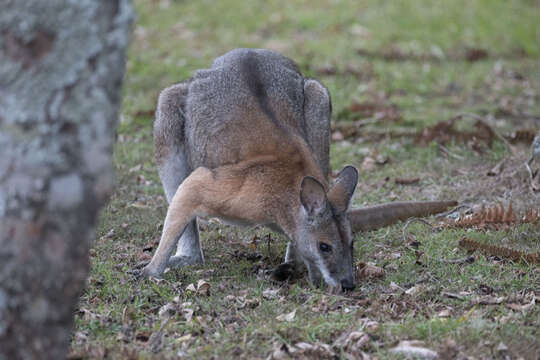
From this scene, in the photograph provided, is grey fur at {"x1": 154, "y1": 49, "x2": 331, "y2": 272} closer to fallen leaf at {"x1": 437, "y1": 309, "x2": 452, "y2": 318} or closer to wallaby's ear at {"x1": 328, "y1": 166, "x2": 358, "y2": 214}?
wallaby's ear at {"x1": 328, "y1": 166, "x2": 358, "y2": 214}

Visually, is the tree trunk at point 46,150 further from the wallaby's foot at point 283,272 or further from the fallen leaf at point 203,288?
the wallaby's foot at point 283,272

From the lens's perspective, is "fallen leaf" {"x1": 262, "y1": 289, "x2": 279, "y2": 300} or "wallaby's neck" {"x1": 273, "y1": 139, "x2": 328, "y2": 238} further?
"wallaby's neck" {"x1": 273, "y1": 139, "x2": 328, "y2": 238}

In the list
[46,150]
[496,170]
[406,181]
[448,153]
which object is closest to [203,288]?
[46,150]

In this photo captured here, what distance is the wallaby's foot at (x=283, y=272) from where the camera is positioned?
15.1ft

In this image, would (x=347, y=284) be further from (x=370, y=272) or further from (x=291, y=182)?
(x=291, y=182)

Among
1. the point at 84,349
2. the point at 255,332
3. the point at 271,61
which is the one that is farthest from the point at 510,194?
the point at 84,349

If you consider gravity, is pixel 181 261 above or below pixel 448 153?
above

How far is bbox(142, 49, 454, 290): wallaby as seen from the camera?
440 centimetres

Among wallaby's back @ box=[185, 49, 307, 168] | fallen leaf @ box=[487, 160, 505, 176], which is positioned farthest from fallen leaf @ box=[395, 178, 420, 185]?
wallaby's back @ box=[185, 49, 307, 168]

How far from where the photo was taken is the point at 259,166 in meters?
4.61

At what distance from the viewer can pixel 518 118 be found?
352 inches

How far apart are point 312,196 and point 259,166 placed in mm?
468

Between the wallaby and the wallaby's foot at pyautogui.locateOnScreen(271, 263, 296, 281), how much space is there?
50mm

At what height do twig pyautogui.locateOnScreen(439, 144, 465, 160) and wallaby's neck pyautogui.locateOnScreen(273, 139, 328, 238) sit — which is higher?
wallaby's neck pyautogui.locateOnScreen(273, 139, 328, 238)
